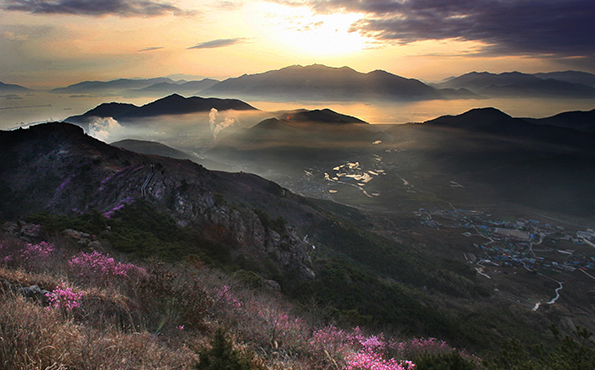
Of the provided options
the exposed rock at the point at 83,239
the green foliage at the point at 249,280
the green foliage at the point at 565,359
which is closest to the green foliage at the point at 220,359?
the green foliage at the point at 565,359

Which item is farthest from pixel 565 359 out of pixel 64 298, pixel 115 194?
pixel 115 194

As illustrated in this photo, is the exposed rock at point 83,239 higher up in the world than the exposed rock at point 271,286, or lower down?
higher up

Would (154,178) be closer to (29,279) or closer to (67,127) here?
(67,127)

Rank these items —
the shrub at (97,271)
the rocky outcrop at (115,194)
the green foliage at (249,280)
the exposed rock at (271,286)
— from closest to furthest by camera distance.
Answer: the shrub at (97,271) < the green foliage at (249,280) < the exposed rock at (271,286) < the rocky outcrop at (115,194)

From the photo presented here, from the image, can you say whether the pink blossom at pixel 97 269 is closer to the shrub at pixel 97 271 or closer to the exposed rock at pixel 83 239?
the shrub at pixel 97 271

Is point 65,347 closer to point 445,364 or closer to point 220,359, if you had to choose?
point 220,359

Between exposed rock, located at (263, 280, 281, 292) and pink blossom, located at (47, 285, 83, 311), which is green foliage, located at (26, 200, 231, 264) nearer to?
exposed rock, located at (263, 280, 281, 292)

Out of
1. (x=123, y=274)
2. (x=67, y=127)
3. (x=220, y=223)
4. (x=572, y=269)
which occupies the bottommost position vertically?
(x=572, y=269)

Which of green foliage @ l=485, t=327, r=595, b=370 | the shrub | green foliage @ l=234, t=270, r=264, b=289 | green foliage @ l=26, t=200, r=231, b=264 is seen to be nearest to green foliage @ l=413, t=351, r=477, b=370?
green foliage @ l=485, t=327, r=595, b=370

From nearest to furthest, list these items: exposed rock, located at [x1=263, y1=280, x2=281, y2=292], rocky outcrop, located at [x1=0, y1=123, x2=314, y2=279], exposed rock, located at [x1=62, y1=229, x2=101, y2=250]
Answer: exposed rock, located at [x1=62, y1=229, x2=101, y2=250] < exposed rock, located at [x1=263, y1=280, x2=281, y2=292] < rocky outcrop, located at [x1=0, y1=123, x2=314, y2=279]

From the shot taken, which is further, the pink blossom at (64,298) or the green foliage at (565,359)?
the green foliage at (565,359)

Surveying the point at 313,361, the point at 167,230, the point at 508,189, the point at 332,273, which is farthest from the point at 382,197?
the point at 313,361
